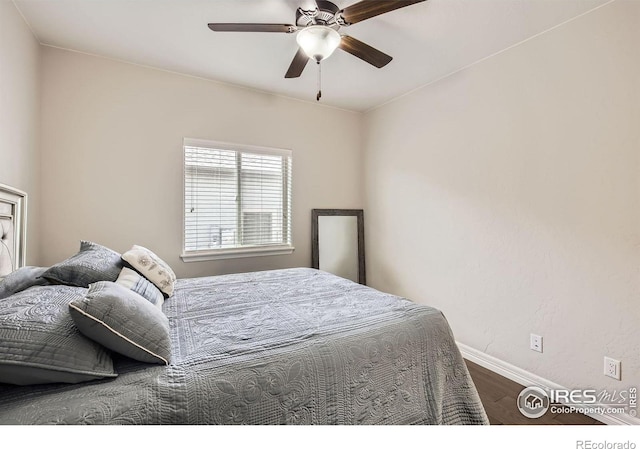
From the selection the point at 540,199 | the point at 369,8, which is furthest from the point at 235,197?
the point at 540,199

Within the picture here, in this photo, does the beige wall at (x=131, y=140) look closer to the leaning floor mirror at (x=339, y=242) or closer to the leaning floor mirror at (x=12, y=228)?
the leaning floor mirror at (x=339, y=242)

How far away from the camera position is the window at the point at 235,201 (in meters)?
2.88

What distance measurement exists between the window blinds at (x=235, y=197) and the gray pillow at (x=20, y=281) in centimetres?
139

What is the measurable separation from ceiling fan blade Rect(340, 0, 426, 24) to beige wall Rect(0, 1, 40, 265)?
1.98 meters

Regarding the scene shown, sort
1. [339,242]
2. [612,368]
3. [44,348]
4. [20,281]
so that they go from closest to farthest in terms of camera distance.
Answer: [44,348] → [20,281] → [612,368] → [339,242]

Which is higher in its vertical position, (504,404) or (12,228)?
(12,228)

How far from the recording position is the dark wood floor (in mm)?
1807

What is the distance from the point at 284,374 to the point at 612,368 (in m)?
2.09

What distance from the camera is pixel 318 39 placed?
5.64ft

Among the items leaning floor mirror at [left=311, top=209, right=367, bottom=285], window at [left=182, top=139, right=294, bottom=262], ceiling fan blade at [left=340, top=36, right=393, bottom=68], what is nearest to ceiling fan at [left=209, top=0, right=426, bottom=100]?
ceiling fan blade at [left=340, top=36, right=393, bottom=68]

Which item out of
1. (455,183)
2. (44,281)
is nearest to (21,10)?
(44,281)

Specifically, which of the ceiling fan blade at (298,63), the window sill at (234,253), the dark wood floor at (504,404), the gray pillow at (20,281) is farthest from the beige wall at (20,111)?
the dark wood floor at (504,404)

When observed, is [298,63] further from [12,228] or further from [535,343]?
[535,343]

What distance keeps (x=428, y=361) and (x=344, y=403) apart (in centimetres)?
52
